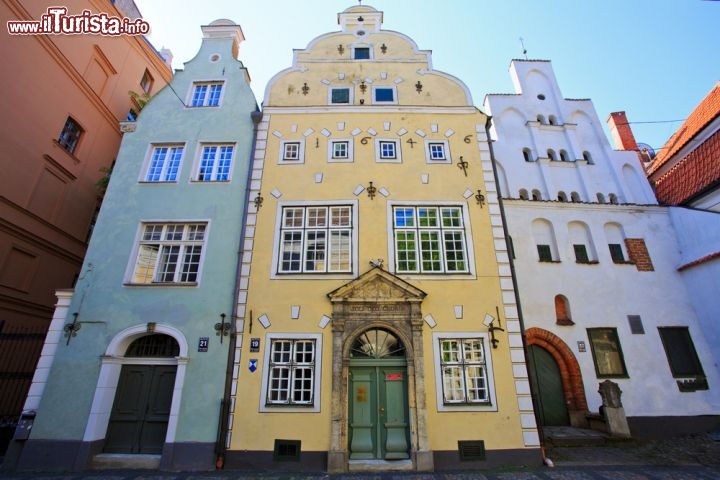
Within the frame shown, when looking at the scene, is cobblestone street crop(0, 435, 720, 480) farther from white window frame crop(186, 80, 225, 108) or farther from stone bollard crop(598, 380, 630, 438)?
white window frame crop(186, 80, 225, 108)

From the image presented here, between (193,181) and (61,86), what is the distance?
9277 millimetres

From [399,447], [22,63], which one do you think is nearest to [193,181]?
[22,63]

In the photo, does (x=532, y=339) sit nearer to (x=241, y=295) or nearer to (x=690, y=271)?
(x=690, y=271)

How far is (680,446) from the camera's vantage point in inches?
377

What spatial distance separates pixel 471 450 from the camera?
27.2 ft

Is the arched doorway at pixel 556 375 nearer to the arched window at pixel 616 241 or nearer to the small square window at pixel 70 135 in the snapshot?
the arched window at pixel 616 241

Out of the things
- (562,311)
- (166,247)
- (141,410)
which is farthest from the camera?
(562,311)

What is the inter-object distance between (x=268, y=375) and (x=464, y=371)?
5.13 meters

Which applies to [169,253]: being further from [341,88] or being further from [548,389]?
[548,389]

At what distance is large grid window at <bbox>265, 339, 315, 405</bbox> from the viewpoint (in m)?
8.79

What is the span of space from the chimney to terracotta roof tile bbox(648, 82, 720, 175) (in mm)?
2049

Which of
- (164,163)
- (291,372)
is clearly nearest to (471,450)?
(291,372)

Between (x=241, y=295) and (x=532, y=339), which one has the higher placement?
(x=241, y=295)

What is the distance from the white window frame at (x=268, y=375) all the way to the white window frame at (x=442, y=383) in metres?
3.04
